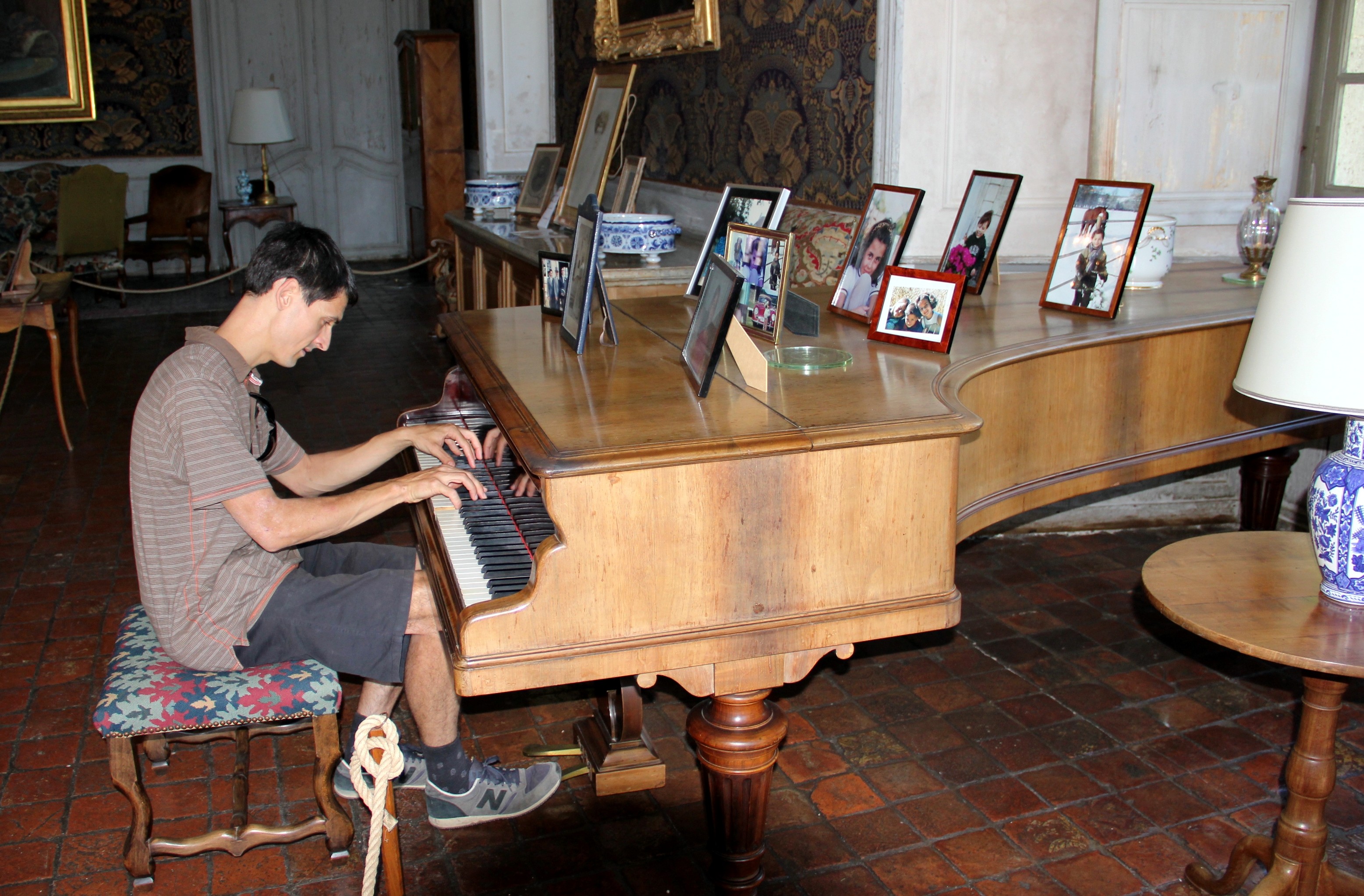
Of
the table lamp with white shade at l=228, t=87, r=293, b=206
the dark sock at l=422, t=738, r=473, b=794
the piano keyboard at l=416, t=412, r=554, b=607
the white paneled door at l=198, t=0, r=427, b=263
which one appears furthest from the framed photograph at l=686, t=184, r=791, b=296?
the white paneled door at l=198, t=0, r=427, b=263

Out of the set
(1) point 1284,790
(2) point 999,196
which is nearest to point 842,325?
(2) point 999,196

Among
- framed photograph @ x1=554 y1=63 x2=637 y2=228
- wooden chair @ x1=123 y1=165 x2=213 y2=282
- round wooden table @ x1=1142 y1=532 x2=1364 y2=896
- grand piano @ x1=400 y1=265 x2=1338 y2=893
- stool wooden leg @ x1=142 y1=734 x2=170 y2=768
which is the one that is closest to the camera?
grand piano @ x1=400 y1=265 x2=1338 y2=893

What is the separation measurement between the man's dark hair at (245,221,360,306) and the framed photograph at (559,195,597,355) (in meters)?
0.50

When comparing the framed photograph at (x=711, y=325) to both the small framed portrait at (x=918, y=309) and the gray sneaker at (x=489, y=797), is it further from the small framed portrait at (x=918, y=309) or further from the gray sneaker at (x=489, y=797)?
the gray sneaker at (x=489, y=797)

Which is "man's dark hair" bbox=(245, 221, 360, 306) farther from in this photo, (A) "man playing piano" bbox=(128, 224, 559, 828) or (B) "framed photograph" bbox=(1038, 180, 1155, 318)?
(B) "framed photograph" bbox=(1038, 180, 1155, 318)

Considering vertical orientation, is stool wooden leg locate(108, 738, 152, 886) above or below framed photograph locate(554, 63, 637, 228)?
below

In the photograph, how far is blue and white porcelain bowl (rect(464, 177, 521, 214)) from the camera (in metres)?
6.09

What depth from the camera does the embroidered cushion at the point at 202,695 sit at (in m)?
2.08

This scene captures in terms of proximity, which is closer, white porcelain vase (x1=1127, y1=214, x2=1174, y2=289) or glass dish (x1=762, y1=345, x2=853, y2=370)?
glass dish (x1=762, y1=345, x2=853, y2=370)

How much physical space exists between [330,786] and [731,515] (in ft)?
3.85

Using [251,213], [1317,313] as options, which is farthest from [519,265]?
[251,213]

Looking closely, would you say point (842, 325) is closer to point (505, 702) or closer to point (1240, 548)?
point (1240, 548)

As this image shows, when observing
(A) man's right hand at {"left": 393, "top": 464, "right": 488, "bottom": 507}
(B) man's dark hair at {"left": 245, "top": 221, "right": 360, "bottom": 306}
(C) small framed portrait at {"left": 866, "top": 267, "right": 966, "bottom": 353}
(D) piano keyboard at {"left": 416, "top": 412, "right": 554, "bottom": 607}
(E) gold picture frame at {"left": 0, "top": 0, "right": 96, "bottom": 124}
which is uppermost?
(E) gold picture frame at {"left": 0, "top": 0, "right": 96, "bottom": 124}

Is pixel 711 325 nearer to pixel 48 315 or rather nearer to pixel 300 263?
pixel 300 263
